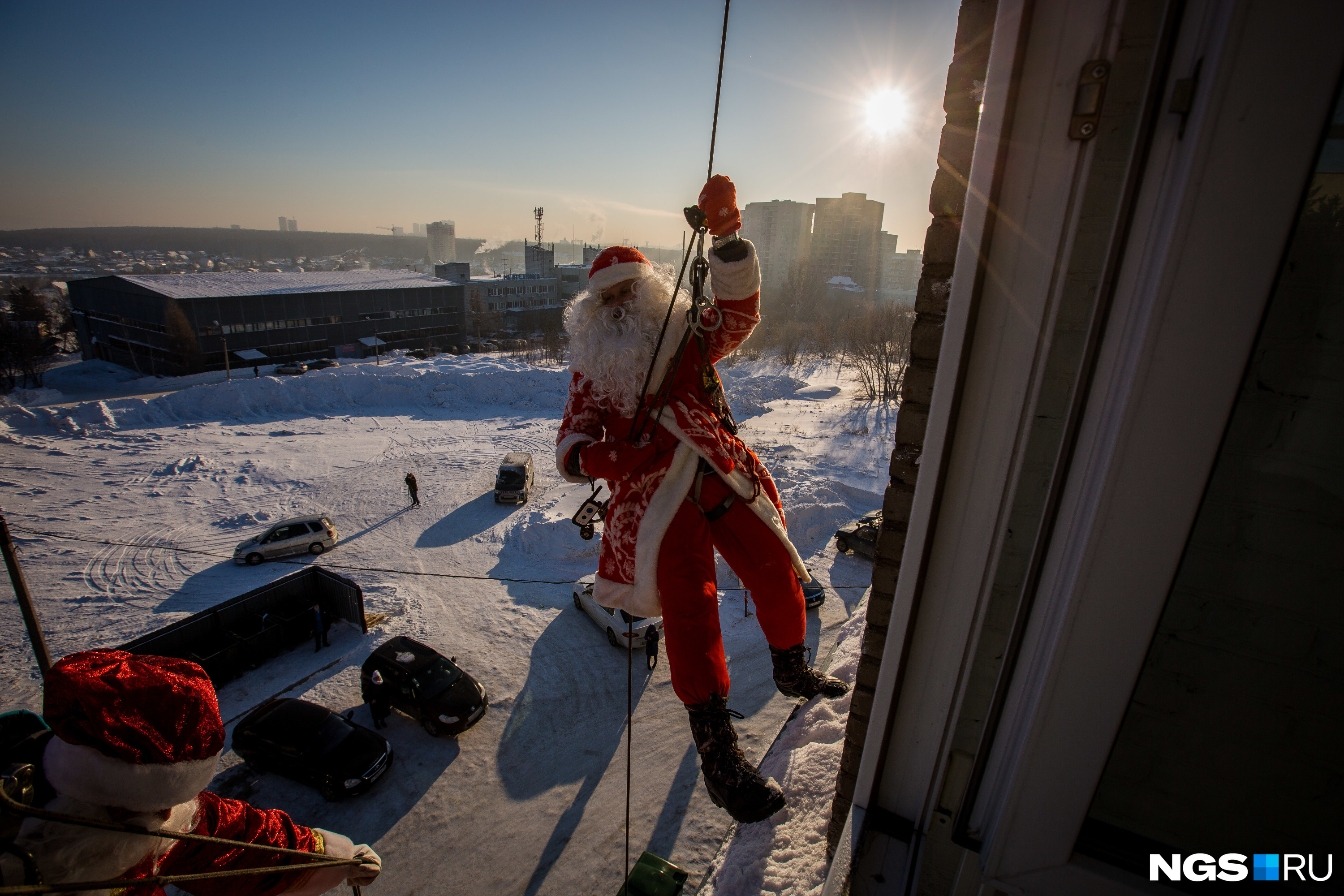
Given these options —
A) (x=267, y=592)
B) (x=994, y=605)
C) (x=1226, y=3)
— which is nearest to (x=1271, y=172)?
(x=1226, y=3)

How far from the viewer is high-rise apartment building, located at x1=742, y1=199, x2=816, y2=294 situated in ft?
201

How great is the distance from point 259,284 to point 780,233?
50.0m

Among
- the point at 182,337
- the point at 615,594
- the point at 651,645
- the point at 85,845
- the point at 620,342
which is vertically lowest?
the point at 651,645

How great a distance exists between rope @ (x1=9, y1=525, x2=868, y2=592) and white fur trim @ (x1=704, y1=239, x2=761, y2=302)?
27.3ft

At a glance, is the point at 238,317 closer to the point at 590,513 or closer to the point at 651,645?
the point at 651,645

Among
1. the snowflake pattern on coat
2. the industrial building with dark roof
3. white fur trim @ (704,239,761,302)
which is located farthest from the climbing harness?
the industrial building with dark roof

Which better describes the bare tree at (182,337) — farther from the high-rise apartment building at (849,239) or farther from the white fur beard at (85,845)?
the high-rise apartment building at (849,239)

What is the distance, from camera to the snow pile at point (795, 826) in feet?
8.60

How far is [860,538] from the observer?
11.7 metres

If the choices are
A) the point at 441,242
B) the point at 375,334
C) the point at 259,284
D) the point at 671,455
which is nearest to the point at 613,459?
the point at 671,455

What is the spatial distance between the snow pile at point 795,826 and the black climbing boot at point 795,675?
205mm

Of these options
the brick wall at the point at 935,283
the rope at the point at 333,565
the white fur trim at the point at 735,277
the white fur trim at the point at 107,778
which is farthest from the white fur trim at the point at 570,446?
the rope at the point at 333,565

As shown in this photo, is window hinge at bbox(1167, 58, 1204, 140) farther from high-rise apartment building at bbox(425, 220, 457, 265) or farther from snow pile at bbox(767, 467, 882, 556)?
high-rise apartment building at bbox(425, 220, 457, 265)

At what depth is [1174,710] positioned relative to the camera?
1458 millimetres
